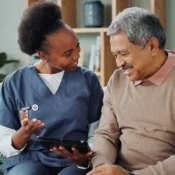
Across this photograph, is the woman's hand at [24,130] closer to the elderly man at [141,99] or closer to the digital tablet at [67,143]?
the digital tablet at [67,143]

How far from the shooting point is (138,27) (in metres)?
1.54

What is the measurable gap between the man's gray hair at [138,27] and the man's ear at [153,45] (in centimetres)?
1

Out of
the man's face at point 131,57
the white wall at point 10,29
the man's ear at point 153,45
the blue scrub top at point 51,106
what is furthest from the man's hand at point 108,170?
the white wall at point 10,29

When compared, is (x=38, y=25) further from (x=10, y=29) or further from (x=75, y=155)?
(x=10, y=29)

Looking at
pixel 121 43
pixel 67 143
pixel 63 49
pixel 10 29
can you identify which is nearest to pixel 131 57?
pixel 121 43

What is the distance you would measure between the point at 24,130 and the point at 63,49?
0.39 m

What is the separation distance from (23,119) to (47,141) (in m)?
0.15

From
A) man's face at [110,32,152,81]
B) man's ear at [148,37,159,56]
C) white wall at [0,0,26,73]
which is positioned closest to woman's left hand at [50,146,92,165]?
man's face at [110,32,152,81]

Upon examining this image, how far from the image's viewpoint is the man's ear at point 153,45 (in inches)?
61.6

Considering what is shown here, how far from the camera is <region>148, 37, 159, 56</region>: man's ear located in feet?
5.13

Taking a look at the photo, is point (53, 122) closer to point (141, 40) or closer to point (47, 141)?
point (47, 141)

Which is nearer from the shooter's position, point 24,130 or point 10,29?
point 24,130

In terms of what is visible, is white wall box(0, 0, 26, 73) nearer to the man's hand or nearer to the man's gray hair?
the man's gray hair

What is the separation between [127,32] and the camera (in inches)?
61.2
